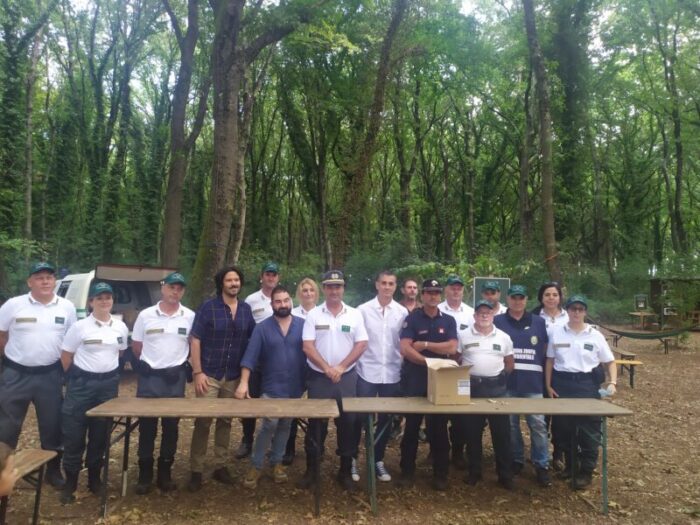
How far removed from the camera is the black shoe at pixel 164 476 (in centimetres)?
462

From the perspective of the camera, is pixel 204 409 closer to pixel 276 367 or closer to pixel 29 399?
pixel 276 367

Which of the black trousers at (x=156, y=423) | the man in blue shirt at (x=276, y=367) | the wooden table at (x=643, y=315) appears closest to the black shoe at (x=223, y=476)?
the man in blue shirt at (x=276, y=367)

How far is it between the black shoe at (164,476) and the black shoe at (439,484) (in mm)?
2382

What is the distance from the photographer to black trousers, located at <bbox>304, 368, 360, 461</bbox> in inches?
185

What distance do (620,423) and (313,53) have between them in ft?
55.7

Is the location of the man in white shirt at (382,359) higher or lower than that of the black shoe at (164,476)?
higher

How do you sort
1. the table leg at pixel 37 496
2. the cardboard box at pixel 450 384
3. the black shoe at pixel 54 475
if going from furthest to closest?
the black shoe at pixel 54 475, the cardboard box at pixel 450 384, the table leg at pixel 37 496

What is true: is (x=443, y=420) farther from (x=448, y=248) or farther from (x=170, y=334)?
(x=448, y=248)

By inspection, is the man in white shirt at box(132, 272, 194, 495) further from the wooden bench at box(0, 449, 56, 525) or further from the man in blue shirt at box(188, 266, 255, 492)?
the wooden bench at box(0, 449, 56, 525)

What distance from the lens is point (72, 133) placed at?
22844mm

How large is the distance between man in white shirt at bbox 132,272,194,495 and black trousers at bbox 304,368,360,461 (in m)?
1.22

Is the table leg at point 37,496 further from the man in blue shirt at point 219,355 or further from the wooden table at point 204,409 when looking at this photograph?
the man in blue shirt at point 219,355

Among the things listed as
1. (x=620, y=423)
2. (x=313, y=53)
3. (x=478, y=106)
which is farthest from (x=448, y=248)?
(x=620, y=423)

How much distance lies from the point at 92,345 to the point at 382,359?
8.54ft
